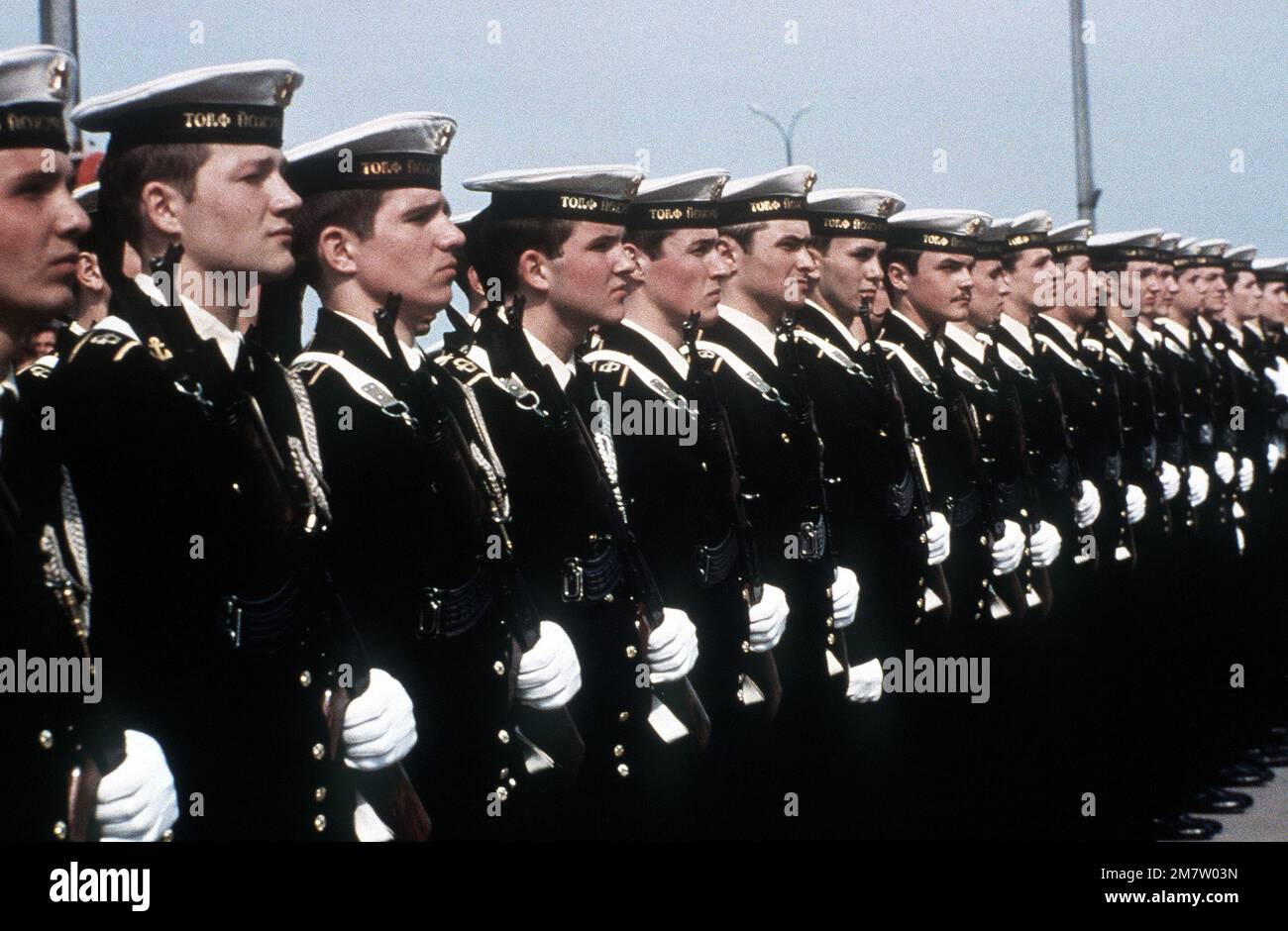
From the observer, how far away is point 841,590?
6000 millimetres

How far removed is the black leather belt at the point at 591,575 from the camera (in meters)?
4.71

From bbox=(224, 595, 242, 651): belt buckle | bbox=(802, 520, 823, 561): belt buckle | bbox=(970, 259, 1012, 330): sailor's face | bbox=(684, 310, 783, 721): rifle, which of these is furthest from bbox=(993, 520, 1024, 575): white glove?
bbox=(224, 595, 242, 651): belt buckle

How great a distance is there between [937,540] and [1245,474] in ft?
16.9

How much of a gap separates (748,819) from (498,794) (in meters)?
1.44

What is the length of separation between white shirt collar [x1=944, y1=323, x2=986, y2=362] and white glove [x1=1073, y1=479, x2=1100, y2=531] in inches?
42.8

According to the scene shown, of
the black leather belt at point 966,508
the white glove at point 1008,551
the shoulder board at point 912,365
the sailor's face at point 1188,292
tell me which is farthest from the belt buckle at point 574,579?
the sailor's face at point 1188,292

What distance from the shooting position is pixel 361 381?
406 cm

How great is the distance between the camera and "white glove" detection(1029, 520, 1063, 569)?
25.5 ft

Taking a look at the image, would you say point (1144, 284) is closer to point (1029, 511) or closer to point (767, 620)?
point (1029, 511)

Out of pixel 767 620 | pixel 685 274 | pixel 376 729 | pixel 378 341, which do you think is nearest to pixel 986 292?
pixel 685 274

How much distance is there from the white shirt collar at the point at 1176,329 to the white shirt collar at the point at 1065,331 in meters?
1.77
